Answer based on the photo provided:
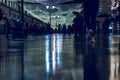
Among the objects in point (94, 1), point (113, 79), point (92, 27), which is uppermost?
point (94, 1)

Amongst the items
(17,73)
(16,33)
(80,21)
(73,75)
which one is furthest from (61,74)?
(16,33)

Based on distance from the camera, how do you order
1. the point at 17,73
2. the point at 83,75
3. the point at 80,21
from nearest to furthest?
the point at 83,75, the point at 17,73, the point at 80,21

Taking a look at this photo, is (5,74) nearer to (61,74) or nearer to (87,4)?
(61,74)

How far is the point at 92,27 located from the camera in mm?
20766

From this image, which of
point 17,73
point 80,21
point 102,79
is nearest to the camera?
point 102,79

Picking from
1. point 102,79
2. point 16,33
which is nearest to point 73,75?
point 102,79

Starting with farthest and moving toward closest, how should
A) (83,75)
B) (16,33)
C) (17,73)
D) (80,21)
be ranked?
(16,33), (80,21), (17,73), (83,75)

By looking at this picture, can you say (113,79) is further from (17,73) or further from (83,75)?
(17,73)

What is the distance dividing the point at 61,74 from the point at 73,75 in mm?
261

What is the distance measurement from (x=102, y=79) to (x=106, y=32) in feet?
134

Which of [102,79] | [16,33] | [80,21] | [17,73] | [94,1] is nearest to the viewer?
[102,79]

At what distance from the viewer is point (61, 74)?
21.4 feet

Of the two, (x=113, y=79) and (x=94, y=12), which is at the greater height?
(x=94, y=12)

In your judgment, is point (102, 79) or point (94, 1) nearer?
point (102, 79)
